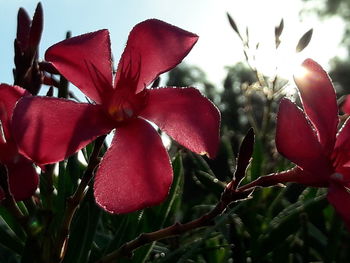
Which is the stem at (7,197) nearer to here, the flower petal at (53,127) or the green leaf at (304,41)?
the flower petal at (53,127)

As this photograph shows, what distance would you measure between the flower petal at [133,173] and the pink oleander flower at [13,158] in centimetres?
11

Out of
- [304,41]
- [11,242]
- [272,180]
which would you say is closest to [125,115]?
[272,180]

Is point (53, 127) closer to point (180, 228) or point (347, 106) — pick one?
point (180, 228)

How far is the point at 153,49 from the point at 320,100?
239 mm

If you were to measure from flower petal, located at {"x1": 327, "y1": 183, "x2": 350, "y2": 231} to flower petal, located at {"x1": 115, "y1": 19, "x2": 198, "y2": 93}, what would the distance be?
10.4 inches

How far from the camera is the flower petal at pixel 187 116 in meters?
0.70

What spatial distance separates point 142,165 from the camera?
2.29ft

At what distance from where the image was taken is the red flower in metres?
0.69

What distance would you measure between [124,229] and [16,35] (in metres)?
0.37

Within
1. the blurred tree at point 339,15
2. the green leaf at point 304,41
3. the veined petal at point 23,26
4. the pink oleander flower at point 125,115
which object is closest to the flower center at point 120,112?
the pink oleander flower at point 125,115

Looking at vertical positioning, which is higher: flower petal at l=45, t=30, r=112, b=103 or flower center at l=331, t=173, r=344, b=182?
flower petal at l=45, t=30, r=112, b=103

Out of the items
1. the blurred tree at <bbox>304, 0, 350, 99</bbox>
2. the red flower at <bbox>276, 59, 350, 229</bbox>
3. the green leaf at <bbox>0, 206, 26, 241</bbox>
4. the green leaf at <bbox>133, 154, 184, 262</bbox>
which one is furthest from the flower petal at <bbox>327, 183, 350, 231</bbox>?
the blurred tree at <bbox>304, 0, 350, 99</bbox>

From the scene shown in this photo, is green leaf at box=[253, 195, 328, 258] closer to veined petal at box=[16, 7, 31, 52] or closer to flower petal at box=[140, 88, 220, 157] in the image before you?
flower petal at box=[140, 88, 220, 157]

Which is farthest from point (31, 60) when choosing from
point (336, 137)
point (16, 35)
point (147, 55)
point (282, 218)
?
point (282, 218)
